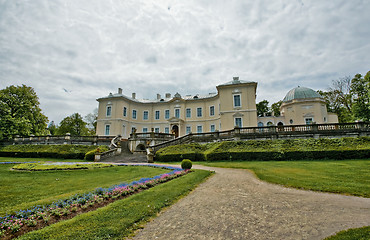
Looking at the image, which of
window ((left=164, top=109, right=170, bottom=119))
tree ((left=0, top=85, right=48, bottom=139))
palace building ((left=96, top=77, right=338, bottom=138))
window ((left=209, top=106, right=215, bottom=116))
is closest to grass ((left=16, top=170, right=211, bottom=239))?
palace building ((left=96, top=77, right=338, bottom=138))

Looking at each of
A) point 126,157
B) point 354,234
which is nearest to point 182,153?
point 126,157

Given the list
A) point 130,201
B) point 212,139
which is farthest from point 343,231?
point 212,139

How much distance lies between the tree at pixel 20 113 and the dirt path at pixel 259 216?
3372 cm

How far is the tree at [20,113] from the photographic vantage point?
28.9m

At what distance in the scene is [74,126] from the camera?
170ft

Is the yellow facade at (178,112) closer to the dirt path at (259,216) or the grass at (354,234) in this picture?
the dirt path at (259,216)

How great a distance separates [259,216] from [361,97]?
30794 mm

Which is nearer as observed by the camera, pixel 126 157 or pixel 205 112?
pixel 126 157

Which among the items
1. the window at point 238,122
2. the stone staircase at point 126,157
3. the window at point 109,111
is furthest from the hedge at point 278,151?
the window at point 109,111

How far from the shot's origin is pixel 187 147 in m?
20.5

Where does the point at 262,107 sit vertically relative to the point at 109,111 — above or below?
above

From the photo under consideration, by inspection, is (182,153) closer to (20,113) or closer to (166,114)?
(166,114)

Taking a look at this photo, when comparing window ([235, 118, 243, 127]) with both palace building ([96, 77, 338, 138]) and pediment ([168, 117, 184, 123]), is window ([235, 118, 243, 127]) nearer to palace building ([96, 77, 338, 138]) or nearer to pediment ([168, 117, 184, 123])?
palace building ([96, 77, 338, 138])

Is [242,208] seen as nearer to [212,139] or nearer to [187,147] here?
[187,147]
